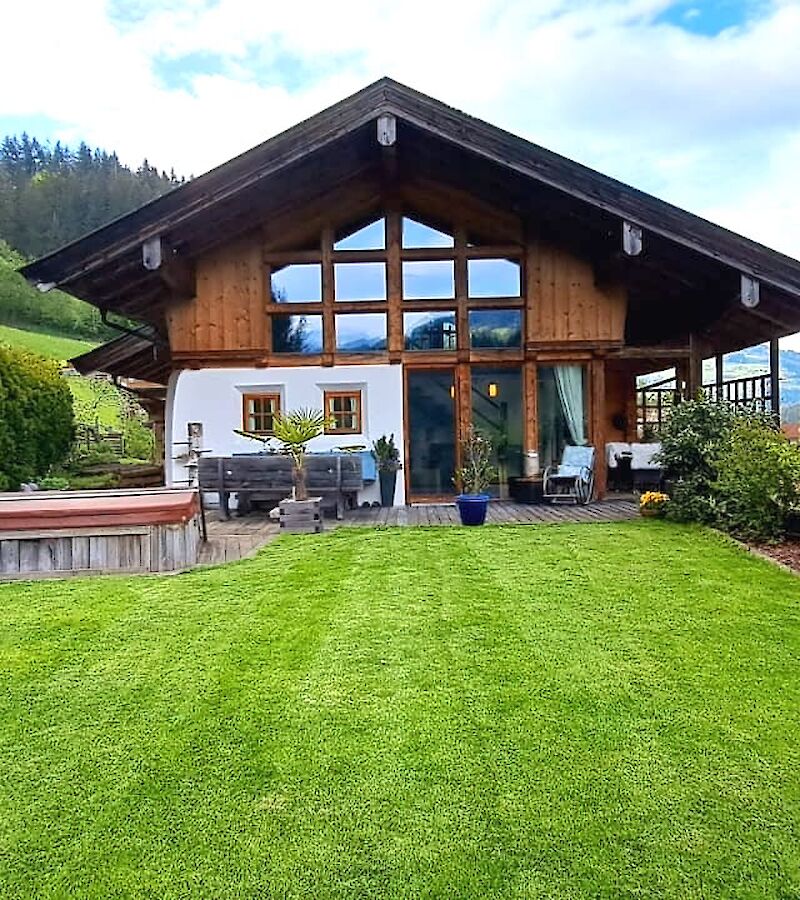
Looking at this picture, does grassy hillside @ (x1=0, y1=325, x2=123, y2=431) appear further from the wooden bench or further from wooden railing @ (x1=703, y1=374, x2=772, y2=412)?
wooden railing @ (x1=703, y1=374, x2=772, y2=412)

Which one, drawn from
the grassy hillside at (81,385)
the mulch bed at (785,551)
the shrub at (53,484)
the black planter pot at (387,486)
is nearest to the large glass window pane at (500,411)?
the black planter pot at (387,486)

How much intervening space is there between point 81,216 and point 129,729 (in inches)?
1585

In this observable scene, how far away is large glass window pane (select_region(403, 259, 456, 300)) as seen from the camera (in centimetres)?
1053

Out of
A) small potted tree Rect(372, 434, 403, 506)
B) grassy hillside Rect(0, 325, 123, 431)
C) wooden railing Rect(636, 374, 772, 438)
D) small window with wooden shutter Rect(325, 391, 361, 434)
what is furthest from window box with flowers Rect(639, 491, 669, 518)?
grassy hillside Rect(0, 325, 123, 431)

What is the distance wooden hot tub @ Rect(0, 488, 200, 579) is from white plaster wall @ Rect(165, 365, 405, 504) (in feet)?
15.0

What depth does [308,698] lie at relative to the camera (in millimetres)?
3234

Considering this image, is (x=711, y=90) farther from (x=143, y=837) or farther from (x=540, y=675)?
(x=143, y=837)

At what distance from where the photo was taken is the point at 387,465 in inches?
401

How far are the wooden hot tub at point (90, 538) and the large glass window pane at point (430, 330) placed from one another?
17.7ft

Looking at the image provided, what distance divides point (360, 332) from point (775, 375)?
5.94 metres

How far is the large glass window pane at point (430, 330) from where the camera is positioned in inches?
415

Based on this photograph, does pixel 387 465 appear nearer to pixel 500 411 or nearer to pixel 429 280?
pixel 500 411

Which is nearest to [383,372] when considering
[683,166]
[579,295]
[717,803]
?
[579,295]

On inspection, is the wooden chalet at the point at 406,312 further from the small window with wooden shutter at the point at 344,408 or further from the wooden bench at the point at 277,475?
the wooden bench at the point at 277,475
